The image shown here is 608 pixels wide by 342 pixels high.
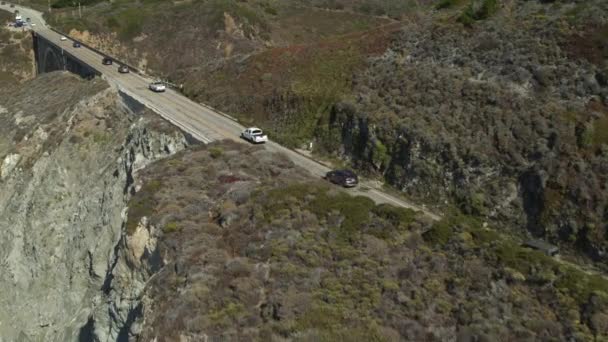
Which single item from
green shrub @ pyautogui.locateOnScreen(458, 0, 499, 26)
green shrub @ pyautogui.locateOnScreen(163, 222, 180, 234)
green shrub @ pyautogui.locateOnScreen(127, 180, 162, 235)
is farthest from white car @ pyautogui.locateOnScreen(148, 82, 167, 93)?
→ green shrub @ pyautogui.locateOnScreen(163, 222, 180, 234)

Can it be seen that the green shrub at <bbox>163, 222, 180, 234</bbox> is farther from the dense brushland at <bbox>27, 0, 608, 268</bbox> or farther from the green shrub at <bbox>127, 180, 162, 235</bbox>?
the dense brushland at <bbox>27, 0, 608, 268</bbox>

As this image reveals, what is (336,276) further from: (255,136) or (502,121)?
(255,136)

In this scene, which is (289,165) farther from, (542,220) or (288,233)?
(542,220)

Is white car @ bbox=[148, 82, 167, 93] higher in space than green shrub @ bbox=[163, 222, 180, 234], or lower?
lower

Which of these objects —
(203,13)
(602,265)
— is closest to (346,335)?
(602,265)

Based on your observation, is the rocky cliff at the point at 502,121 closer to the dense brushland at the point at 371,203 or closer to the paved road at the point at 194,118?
the dense brushland at the point at 371,203

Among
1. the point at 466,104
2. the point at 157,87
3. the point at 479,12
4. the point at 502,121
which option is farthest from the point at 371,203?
the point at 157,87

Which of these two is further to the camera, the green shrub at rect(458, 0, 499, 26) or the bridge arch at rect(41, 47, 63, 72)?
the bridge arch at rect(41, 47, 63, 72)
